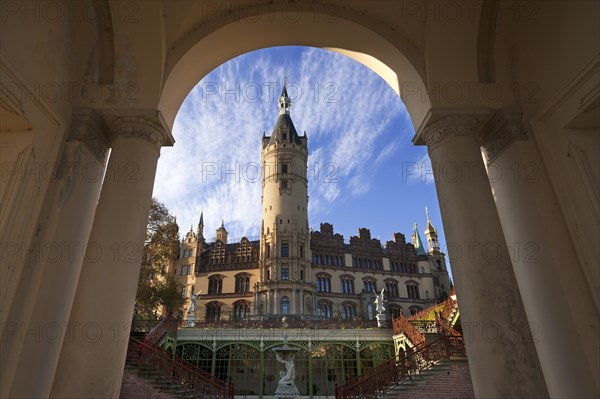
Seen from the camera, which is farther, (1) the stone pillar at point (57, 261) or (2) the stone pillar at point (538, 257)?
(2) the stone pillar at point (538, 257)

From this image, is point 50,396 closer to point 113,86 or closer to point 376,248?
point 113,86

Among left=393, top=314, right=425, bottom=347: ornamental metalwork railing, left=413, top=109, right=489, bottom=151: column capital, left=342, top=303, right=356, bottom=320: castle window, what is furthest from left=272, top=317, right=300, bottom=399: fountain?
left=342, top=303, right=356, bottom=320: castle window

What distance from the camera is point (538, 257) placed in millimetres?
3676

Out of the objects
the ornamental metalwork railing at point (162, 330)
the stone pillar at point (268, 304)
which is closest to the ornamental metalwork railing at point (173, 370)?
the ornamental metalwork railing at point (162, 330)

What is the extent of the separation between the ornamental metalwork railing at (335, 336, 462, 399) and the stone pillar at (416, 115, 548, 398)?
26.1ft

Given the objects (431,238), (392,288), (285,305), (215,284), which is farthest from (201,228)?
(431,238)

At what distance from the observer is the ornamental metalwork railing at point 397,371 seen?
1035 centimetres

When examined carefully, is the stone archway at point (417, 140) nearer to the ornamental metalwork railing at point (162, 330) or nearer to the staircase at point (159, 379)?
the staircase at point (159, 379)

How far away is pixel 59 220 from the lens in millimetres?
3701

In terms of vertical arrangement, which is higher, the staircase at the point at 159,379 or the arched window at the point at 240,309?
the arched window at the point at 240,309

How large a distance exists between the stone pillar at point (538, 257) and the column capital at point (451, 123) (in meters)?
0.24

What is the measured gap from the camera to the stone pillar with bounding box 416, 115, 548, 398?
10.3 ft

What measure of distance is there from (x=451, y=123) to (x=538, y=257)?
175 centimetres

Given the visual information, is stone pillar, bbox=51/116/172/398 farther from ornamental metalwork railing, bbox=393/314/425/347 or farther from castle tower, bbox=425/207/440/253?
castle tower, bbox=425/207/440/253
